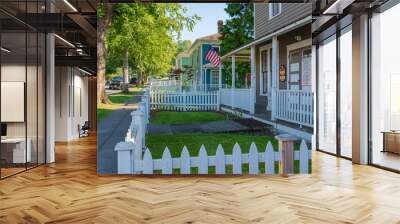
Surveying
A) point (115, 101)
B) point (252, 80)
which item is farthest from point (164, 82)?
point (252, 80)

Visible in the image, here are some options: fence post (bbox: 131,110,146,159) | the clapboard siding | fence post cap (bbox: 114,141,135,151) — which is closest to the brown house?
the clapboard siding

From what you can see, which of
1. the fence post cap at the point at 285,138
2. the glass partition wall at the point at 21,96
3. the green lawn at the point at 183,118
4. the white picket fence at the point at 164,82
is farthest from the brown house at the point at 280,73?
the glass partition wall at the point at 21,96

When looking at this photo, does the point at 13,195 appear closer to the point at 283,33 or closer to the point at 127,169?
the point at 127,169

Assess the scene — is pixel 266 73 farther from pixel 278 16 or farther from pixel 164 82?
pixel 164 82

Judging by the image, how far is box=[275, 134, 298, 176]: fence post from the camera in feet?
19.0

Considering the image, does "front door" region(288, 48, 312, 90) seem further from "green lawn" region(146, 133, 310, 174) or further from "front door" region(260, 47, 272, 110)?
"green lawn" region(146, 133, 310, 174)

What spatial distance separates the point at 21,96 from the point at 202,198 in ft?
12.1

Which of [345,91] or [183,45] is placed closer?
[183,45]

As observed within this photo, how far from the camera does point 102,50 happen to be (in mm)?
5914

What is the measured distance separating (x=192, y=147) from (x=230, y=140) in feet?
1.70

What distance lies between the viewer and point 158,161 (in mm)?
5695

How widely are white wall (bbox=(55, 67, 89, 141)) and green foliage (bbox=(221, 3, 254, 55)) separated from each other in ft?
23.0

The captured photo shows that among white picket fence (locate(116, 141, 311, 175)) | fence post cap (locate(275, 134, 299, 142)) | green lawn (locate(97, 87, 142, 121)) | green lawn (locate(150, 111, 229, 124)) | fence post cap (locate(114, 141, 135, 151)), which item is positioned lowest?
white picket fence (locate(116, 141, 311, 175))

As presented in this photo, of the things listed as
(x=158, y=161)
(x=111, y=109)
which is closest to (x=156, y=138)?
(x=158, y=161)
